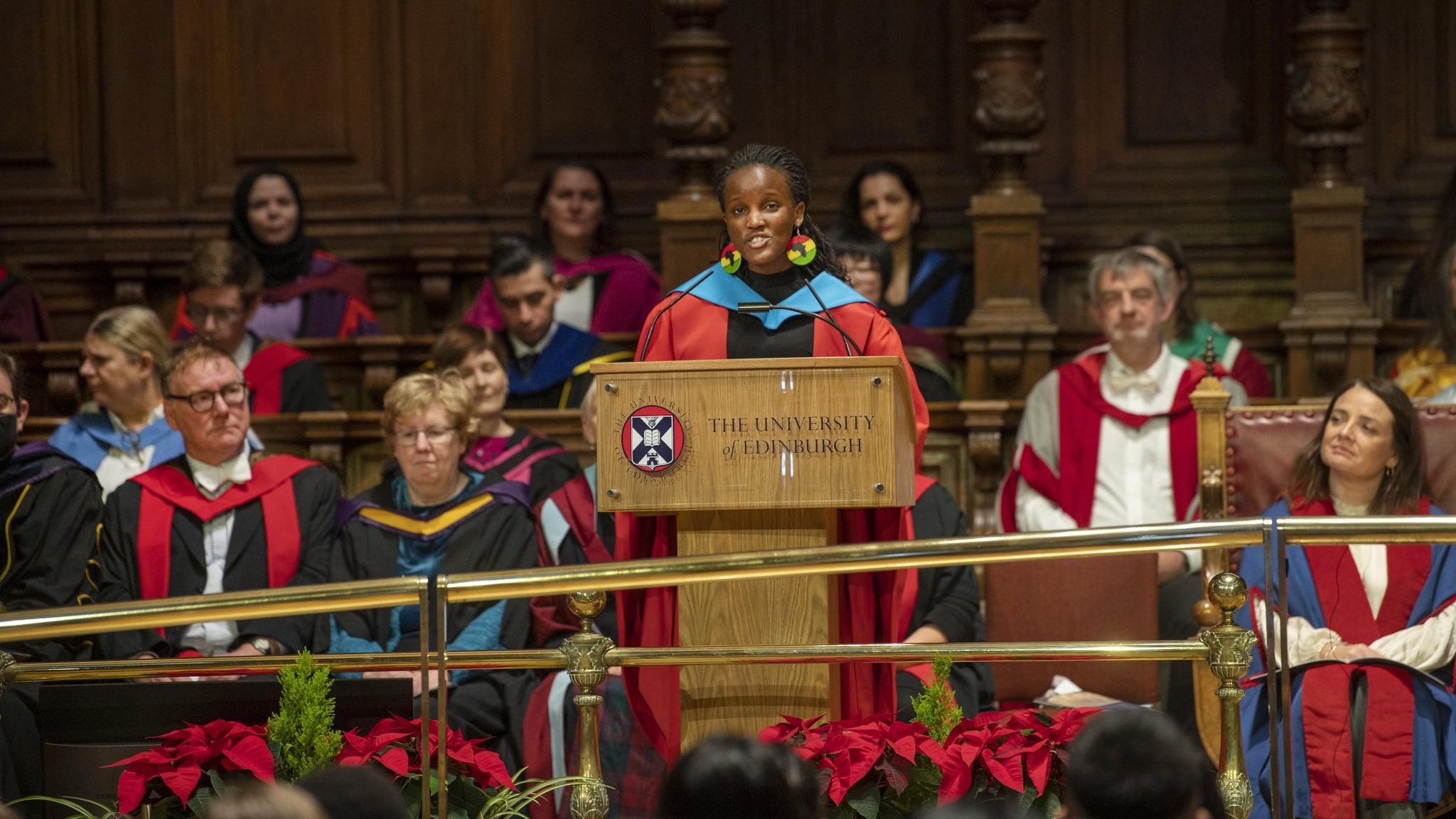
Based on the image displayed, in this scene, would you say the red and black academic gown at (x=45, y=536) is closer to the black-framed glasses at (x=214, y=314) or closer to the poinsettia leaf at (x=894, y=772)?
the black-framed glasses at (x=214, y=314)

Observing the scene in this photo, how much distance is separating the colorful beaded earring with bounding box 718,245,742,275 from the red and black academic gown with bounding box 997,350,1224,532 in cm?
221

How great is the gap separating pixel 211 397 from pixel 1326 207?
3880mm

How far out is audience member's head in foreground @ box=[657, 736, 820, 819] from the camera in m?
2.37

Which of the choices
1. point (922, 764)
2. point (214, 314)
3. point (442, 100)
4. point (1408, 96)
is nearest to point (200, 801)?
point (922, 764)

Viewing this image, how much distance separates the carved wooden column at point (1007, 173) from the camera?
6.84m

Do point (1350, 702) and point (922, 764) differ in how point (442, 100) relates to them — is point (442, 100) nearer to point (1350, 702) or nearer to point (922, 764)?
point (1350, 702)

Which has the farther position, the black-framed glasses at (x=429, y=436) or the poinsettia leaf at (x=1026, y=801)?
the black-framed glasses at (x=429, y=436)

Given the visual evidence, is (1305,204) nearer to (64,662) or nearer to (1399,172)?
(1399,172)

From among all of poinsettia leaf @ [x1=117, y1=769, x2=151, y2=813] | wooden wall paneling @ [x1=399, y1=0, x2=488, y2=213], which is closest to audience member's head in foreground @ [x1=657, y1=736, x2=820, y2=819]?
poinsettia leaf @ [x1=117, y1=769, x2=151, y2=813]

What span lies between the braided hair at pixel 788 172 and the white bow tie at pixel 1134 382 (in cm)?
214

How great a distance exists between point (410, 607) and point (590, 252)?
2.53 m

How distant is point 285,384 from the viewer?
21.8 ft

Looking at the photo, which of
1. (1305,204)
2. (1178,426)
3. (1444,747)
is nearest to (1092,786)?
(1444,747)

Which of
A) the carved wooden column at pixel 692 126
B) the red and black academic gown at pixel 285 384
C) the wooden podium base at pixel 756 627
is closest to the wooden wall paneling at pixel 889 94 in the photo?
the carved wooden column at pixel 692 126
